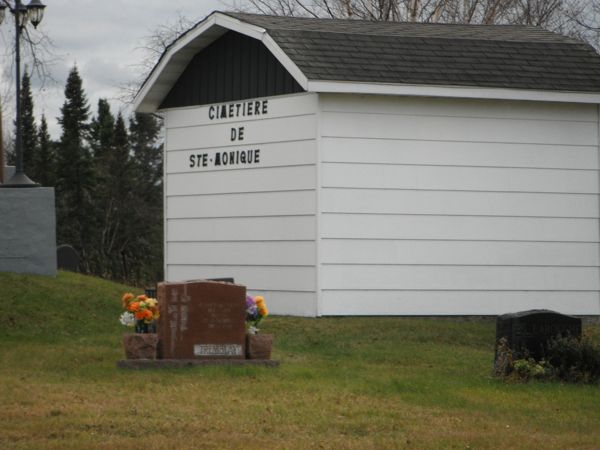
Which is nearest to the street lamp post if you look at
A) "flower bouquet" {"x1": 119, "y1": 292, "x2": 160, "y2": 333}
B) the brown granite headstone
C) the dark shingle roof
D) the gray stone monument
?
the gray stone monument

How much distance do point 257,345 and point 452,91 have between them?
7.36 m

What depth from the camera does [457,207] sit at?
2241cm

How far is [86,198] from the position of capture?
2297 inches

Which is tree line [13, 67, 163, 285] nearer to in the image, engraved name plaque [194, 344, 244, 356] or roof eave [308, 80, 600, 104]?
roof eave [308, 80, 600, 104]

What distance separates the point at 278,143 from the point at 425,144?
2.46m

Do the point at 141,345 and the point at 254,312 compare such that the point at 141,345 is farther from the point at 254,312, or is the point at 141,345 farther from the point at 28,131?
the point at 28,131

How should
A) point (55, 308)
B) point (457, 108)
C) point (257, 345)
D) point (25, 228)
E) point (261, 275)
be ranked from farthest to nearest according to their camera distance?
point (25, 228) < point (261, 275) < point (457, 108) < point (55, 308) < point (257, 345)

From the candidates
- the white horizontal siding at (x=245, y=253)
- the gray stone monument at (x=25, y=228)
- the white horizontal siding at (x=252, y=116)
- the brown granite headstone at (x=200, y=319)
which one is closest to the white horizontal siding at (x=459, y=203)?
the white horizontal siding at (x=245, y=253)

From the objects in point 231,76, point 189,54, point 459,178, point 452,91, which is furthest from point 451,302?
point 189,54

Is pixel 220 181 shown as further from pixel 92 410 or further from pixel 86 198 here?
pixel 86 198

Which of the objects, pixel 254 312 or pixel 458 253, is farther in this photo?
pixel 458 253

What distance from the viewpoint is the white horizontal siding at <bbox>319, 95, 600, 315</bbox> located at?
21.8m

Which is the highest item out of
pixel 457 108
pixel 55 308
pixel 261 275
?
pixel 457 108

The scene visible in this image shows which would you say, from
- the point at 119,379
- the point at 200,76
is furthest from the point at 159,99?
the point at 119,379
